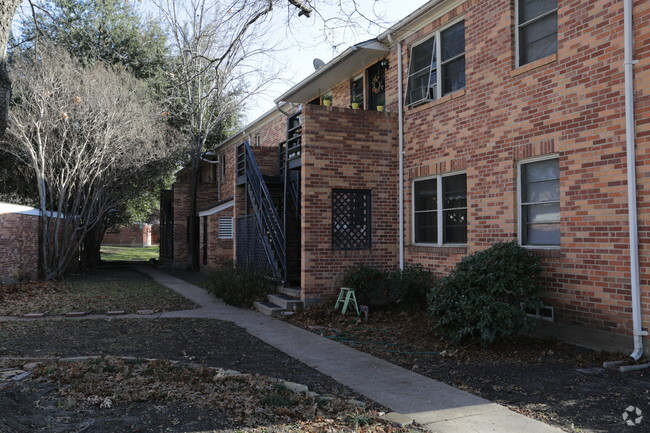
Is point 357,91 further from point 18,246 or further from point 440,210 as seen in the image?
point 18,246

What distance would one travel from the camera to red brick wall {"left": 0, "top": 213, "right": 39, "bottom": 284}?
1495cm

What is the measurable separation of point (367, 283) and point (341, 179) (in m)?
2.28

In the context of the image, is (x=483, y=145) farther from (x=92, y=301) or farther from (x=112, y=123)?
(x=112, y=123)

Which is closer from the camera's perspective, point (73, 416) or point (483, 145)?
point (73, 416)

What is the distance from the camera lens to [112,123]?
16.3 meters

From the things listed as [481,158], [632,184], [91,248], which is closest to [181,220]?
[91,248]

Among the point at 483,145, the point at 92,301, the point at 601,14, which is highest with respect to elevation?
the point at 601,14

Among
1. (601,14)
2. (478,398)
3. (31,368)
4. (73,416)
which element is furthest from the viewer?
(601,14)

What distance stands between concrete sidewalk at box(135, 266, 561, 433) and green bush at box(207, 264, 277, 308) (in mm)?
2558

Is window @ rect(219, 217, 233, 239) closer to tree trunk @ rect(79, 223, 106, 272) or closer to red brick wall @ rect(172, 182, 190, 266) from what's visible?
red brick wall @ rect(172, 182, 190, 266)

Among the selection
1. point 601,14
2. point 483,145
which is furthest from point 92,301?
point 601,14

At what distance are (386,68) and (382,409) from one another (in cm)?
871

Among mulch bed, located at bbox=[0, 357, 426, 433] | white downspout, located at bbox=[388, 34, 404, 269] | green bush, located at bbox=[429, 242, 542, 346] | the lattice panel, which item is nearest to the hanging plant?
white downspout, located at bbox=[388, 34, 404, 269]

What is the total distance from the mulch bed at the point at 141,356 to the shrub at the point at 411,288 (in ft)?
10.1
